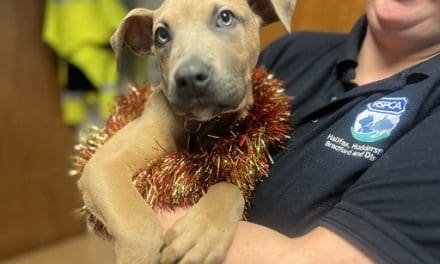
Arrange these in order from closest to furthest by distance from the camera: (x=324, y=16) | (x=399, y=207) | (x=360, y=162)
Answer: (x=399, y=207), (x=360, y=162), (x=324, y=16)

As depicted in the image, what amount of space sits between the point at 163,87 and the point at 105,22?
1.06 m

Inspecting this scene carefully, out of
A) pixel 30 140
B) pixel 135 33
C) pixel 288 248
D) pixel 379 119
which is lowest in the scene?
pixel 30 140

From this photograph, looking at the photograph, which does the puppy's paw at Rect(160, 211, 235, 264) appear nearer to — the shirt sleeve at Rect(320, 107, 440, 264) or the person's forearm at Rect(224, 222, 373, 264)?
the person's forearm at Rect(224, 222, 373, 264)

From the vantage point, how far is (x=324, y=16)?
2.14m

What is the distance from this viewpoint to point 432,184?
1.06 meters

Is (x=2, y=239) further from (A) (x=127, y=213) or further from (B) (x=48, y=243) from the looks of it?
(A) (x=127, y=213)

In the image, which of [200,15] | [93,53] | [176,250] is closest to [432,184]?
[176,250]

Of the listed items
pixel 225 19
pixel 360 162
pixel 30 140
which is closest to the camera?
pixel 360 162

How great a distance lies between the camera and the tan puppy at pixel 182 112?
3.65 ft

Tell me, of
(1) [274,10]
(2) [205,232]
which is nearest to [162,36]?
(1) [274,10]

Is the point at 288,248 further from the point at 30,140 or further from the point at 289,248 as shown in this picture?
the point at 30,140

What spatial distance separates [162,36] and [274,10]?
268 millimetres

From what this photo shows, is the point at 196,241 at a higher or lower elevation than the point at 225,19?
lower

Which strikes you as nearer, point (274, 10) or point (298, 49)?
point (274, 10)
